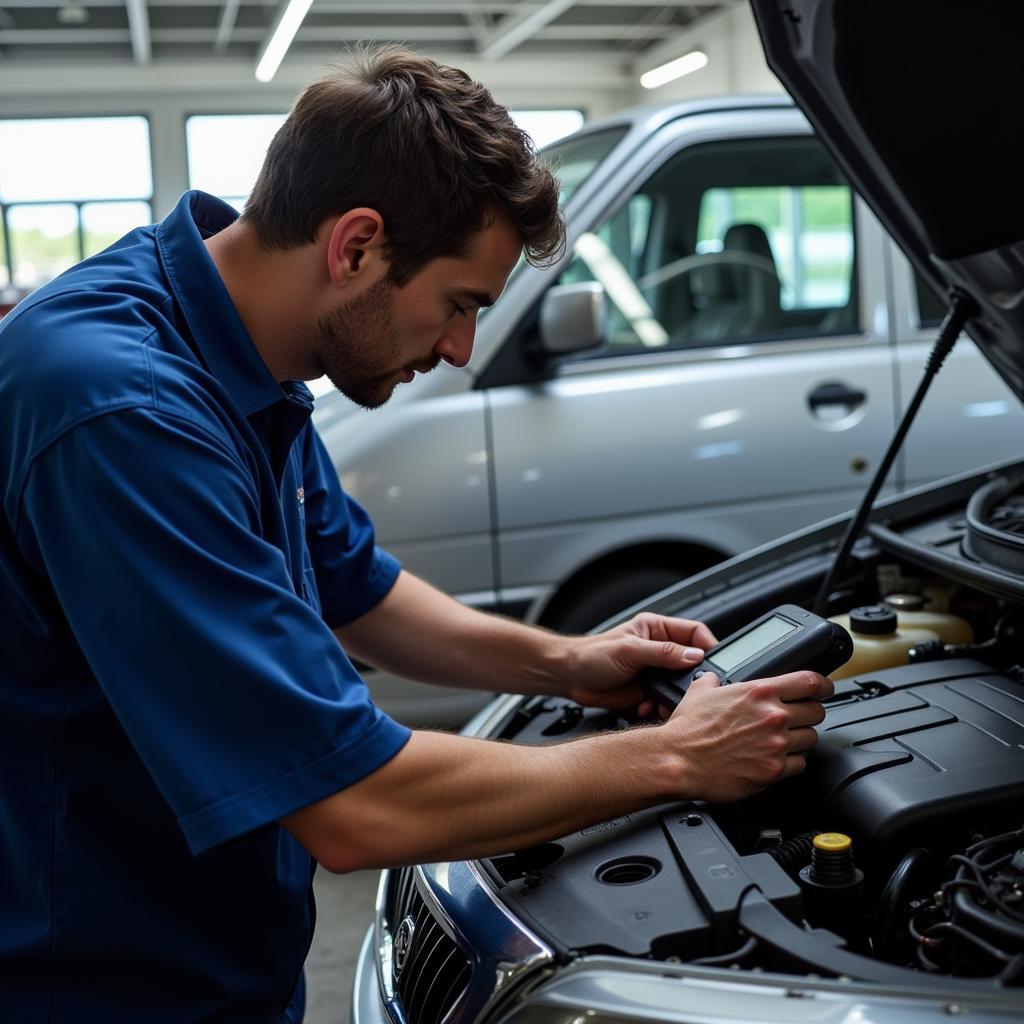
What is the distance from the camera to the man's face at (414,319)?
4.69 feet

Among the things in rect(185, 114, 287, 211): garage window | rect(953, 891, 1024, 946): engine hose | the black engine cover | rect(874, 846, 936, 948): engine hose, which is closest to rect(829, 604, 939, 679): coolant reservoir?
the black engine cover

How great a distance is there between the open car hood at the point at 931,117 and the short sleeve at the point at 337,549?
35.2 inches

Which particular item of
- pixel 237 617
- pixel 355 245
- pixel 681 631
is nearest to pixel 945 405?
pixel 681 631

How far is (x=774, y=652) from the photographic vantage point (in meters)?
1.52

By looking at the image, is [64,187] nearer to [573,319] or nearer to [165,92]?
[165,92]

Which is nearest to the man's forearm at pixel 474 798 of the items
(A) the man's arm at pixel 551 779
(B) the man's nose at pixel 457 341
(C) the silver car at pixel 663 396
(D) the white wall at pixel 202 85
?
(A) the man's arm at pixel 551 779

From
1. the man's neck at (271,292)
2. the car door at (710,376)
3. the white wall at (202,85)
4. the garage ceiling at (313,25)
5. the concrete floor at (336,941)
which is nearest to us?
the man's neck at (271,292)

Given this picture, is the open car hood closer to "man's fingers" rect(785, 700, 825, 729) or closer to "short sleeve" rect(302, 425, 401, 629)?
"man's fingers" rect(785, 700, 825, 729)

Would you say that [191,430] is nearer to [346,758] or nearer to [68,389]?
[68,389]

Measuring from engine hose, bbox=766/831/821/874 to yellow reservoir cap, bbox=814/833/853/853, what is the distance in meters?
0.06

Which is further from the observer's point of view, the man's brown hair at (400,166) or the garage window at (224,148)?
the garage window at (224,148)

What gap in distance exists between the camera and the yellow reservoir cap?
129cm

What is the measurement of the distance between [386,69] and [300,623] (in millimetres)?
694

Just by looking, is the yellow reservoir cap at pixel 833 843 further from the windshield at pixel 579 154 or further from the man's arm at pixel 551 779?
the windshield at pixel 579 154
